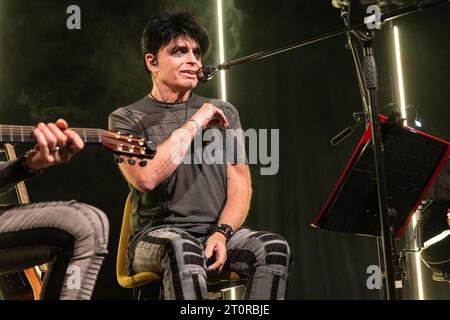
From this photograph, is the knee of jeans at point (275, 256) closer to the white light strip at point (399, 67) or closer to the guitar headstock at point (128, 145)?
the guitar headstock at point (128, 145)

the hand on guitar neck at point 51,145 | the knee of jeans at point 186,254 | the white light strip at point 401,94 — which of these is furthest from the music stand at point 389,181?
the white light strip at point 401,94

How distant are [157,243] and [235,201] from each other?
49cm

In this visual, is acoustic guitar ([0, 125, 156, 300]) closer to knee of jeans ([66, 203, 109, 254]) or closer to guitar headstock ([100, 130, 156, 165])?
guitar headstock ([100, 130, 156, 165])

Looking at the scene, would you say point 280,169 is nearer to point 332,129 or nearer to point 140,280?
point 332,129

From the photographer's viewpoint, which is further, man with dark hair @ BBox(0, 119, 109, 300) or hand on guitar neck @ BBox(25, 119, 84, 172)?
hand on guitar neck @ BBox(25, 119, 84, 172)

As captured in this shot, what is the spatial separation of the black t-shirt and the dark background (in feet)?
3.31

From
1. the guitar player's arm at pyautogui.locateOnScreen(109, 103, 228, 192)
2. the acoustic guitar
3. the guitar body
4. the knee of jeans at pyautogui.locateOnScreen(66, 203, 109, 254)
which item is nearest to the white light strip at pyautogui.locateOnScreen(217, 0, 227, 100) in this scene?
the guitar player's arm at pyautogui.locateOnScreen(109, 103, 228, 192)

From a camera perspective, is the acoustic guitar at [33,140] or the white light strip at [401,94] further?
the white light strip at [401,94]

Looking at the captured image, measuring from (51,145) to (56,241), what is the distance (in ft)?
1.03

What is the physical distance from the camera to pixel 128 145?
6.68ft

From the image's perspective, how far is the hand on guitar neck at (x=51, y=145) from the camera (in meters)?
1.76

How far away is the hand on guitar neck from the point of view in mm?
1756

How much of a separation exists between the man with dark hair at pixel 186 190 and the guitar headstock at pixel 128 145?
16 cm

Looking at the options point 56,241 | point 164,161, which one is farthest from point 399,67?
point 56,241
